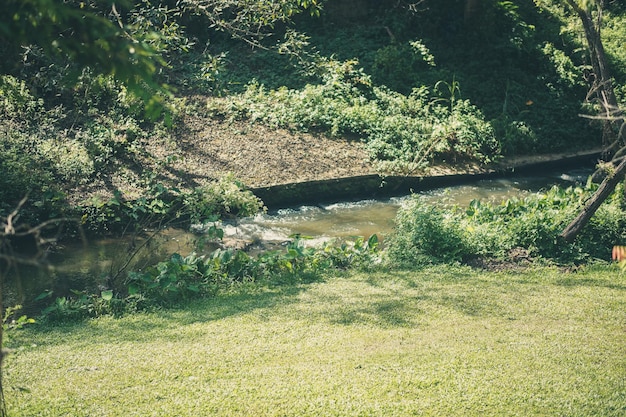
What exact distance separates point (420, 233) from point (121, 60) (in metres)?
6.56

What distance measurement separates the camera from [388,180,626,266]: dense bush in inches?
356

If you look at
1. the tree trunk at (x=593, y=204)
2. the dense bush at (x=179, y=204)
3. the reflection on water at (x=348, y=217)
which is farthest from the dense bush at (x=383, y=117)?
the tree trunk at (x=593, y=204)

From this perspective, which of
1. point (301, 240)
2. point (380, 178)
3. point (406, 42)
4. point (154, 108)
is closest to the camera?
point (154, 108)

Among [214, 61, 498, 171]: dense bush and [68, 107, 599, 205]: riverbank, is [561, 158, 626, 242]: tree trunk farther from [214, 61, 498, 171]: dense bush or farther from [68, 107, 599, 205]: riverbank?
[214, 61, 498, 171]: dense bush

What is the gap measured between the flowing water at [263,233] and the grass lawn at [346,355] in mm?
1987

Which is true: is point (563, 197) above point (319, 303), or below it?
above

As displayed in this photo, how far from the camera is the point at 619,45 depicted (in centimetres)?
1809

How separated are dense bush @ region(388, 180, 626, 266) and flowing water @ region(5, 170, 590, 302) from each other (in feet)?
2.41

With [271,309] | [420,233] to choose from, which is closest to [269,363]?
[271,309]

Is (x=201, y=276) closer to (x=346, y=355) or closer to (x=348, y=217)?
(x=346, y=355)

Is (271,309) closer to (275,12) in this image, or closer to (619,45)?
(275,12)

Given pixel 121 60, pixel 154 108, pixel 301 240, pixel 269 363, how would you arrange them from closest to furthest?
pixel 121 60 → pixel 154 108 → pixel 269 363 → pixel 301 240

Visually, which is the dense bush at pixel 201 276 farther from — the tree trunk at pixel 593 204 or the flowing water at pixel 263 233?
the tree trunk at pixel 593 204

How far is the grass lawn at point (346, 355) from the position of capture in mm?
5195
